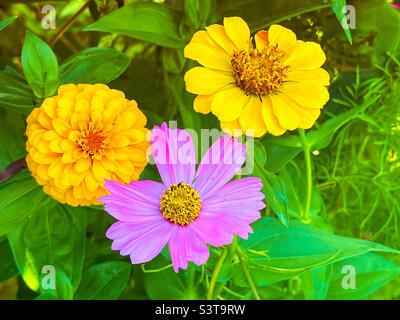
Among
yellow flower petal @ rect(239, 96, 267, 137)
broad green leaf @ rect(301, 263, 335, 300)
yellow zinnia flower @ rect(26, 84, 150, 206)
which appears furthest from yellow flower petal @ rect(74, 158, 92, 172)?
broad green leaf @ rect(301, 263, 335, 300)

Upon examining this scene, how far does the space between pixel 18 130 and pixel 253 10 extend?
23 cm

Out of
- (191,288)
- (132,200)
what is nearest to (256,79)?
(132,200)

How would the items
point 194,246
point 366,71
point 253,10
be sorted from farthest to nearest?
point 366,71 < point 253,10 < point 194,246

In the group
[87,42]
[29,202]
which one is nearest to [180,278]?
[29,202]

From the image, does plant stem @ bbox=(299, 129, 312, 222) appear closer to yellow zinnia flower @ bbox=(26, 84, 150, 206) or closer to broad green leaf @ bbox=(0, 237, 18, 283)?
yellow zinnia flower @ bbox=(26, 84, 150, 206)

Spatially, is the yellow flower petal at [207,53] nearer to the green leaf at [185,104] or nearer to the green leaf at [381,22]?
the green leaf at [185,104]

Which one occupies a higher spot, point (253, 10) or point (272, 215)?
point (253, 10)

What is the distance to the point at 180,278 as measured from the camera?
479 millimetres

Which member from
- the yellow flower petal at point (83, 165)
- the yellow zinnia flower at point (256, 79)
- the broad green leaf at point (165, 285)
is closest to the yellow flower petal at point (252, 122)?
the yellow zinnia flower at point (256, 79)

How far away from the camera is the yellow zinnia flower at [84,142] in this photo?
12.9 inches

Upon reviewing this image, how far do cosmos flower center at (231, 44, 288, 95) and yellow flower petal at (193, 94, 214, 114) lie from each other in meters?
0.03

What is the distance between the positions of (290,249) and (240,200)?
0.11m
